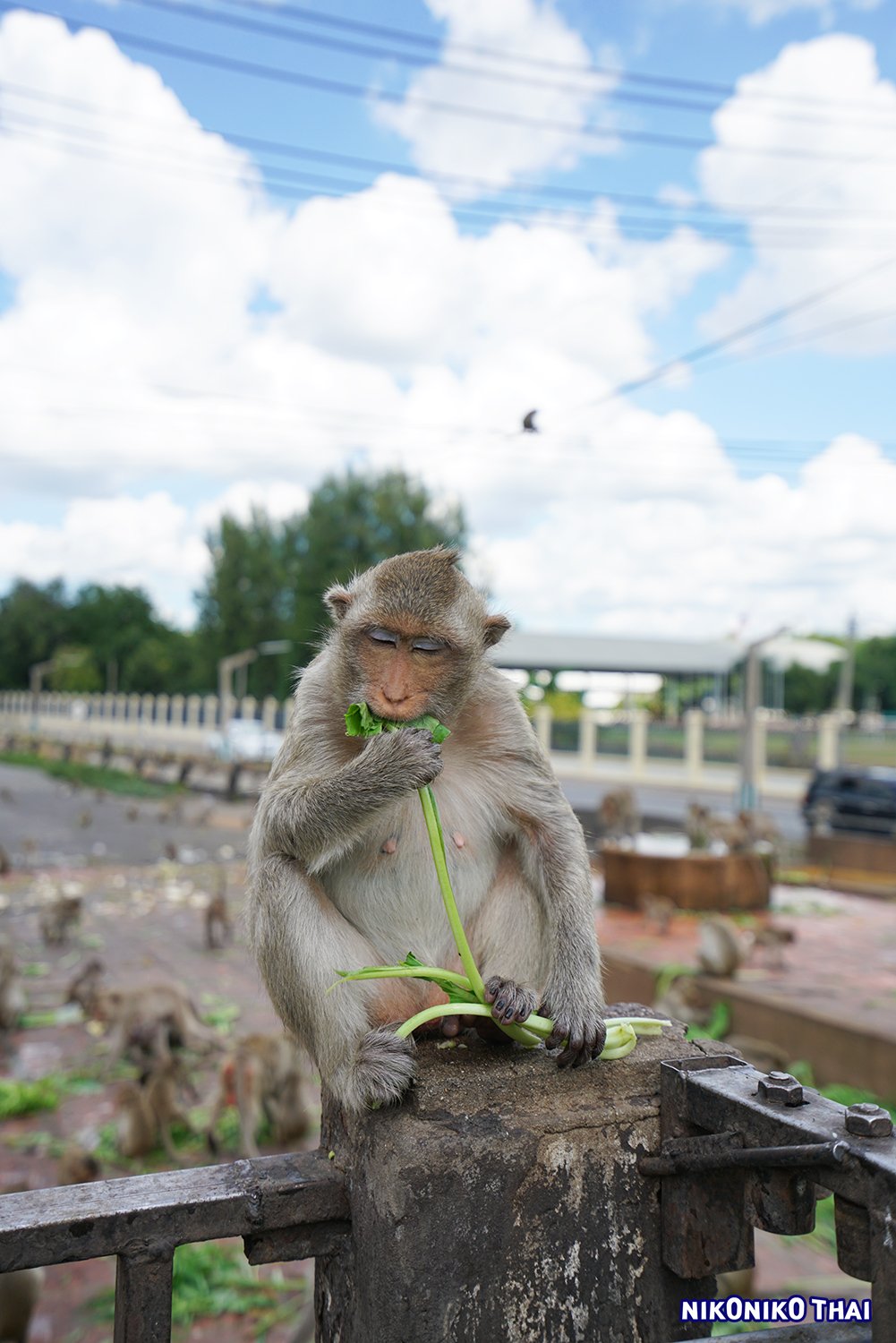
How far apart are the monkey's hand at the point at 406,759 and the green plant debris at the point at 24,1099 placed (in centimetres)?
440

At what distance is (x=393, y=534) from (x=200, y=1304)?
37.8 meters

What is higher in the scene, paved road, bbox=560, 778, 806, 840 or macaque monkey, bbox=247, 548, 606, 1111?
macaque monkey, bbox=247, 548, 606, 1111

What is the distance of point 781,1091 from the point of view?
1590 mm

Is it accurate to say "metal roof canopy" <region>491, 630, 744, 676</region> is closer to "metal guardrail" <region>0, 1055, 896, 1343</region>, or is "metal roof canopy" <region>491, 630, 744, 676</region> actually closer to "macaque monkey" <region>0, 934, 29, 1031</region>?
"macaque monkey" <region>0, 934, 29, 1031</region>

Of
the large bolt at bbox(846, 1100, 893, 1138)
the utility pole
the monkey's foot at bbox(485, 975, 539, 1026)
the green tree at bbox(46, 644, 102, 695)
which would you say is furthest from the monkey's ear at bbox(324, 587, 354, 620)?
the green tree at bbox(46, 644, 102, 695)

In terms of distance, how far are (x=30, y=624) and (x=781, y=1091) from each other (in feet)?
255

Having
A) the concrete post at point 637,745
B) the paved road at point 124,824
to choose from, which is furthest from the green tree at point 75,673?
the concrete post at point 637,745

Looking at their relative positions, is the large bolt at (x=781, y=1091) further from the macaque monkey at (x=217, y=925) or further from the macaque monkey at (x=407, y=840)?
the macaque monkey at (x=217, y=925)

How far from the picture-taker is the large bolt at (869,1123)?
56.3 inches

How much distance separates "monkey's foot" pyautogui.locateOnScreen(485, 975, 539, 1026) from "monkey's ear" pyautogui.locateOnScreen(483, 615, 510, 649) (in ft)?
2.84

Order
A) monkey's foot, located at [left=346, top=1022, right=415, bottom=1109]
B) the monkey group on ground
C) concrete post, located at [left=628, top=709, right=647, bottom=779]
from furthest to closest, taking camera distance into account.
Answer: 1. concrete post, located at [left=628, top=709, right=647, bottom=779]
2. the monkey group on ground
3. monkey's foot, located at [left=346, top=1022, right=415, bottom=1109]

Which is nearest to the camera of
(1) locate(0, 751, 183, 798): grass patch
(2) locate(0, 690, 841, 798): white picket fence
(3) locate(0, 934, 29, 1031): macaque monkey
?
(3) locate(0, 934, 29, 1031): macaque monkey

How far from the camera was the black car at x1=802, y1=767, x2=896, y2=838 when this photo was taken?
1683cm

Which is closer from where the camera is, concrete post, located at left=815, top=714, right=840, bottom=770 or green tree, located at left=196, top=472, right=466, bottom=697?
concrete post, located at left=815, top=714, right=840, bottom=770
